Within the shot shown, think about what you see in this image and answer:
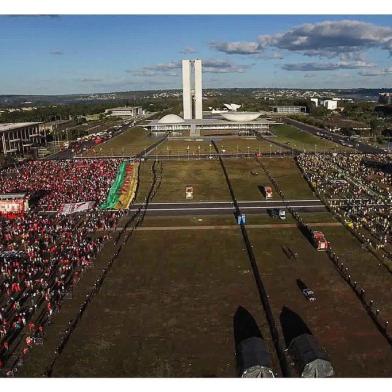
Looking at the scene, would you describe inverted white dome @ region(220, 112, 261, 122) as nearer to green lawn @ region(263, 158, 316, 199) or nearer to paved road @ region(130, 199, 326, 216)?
green lawn @ region(263, 158, 316, 199)

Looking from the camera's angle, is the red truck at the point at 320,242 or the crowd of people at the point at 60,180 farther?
the crowd of people at the point at 60,180

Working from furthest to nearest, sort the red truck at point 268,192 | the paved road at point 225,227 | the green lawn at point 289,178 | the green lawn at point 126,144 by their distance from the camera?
the green lawn at point 126,144 < the green lawn at point 289,178 < the red truck at point 268,192 < the paved road at point 225,227

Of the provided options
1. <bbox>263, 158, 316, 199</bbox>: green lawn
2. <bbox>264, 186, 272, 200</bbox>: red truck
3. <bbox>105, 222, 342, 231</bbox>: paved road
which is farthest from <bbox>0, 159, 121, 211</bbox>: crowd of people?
<bbox>263, 158, 316, 199</bbox>: green lawn

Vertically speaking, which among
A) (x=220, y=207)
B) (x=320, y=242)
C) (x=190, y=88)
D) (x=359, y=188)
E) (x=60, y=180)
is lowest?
(x=220, y=207)

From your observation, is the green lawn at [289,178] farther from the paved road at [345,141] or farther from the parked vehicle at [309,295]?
the parked vehicle at [309,295]

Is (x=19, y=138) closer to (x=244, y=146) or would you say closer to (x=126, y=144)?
(x=126, y=144)

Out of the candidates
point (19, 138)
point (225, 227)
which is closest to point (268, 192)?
point (225, 227)

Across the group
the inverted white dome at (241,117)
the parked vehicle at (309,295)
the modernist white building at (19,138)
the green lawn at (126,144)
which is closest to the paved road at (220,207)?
the parked vehicle at (309,295)
